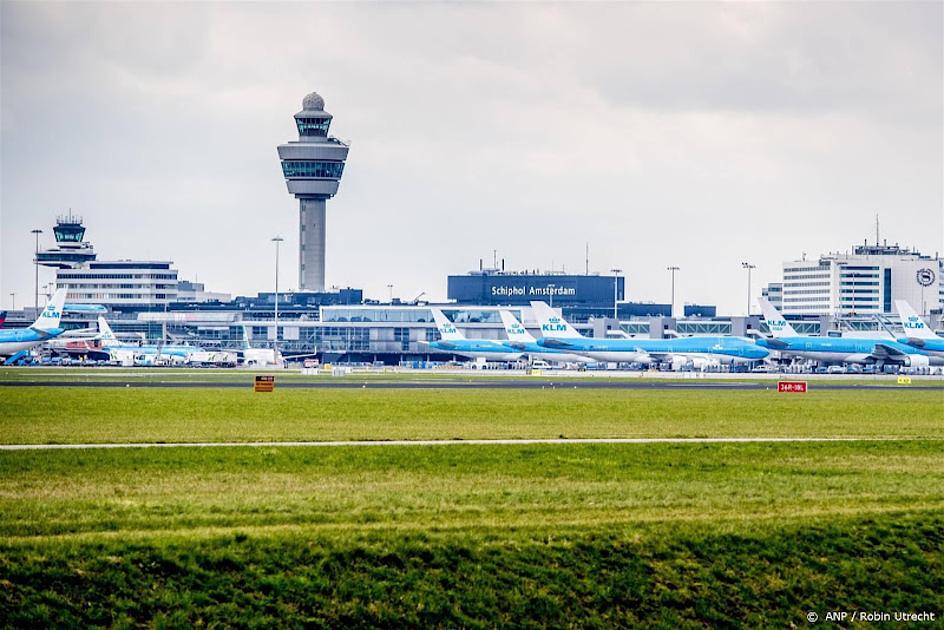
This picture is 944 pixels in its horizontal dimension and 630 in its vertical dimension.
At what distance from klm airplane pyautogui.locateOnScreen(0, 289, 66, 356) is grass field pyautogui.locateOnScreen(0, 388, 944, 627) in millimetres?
133548

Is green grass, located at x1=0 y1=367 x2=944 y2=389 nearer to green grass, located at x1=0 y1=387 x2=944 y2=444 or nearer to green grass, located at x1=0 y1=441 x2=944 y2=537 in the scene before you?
green grass, located at x1=0 y1=387 x2=944 y2=444

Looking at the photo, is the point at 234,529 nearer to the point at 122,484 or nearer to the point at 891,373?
the point at 122,484

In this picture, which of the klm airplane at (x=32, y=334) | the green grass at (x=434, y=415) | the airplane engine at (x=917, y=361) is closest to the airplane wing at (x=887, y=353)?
the airplane engine at (x=917, y=361)

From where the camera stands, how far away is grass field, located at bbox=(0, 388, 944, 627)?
28.6 meters

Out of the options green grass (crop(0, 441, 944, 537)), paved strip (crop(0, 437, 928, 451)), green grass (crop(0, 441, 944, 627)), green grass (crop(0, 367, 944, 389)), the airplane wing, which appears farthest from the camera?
the airplane wing

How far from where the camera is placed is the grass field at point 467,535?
28625 mm

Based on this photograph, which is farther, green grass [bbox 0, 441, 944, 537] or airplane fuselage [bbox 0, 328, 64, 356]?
airplane fuselage [bbox 0, 328, 64, 356]

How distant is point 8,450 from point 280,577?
21423mm

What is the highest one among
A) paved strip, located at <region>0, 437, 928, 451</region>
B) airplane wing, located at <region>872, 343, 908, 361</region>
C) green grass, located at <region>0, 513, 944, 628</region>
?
airplane wing, located at <region>872, 343, 908, 361</region>

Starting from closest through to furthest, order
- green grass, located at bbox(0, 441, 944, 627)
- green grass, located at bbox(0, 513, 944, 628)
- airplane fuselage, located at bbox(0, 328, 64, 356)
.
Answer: green grass, located at bbox(0, 513, 944, 628), green grass, located at bbox(0, 441, 944, 627), airplane fuselage, located at bbox(0, 328, 64, 356)

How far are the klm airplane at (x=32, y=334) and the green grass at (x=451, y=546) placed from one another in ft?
466

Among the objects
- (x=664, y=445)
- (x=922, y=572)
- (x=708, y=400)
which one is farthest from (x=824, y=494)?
(x=708, y=400)

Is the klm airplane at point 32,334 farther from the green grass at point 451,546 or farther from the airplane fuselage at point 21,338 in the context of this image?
the green grass at point 451,546

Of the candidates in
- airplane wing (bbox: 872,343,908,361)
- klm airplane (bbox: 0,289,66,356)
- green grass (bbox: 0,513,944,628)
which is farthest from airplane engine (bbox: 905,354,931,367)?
green grass (bbox: 0,513,944,628)
